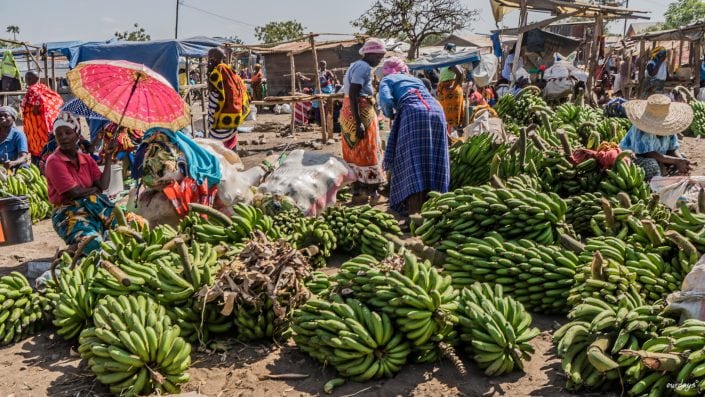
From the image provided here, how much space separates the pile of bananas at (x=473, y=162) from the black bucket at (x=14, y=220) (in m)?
4.35

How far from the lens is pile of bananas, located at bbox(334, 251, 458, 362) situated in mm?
3293

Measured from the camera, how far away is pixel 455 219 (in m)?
4.42

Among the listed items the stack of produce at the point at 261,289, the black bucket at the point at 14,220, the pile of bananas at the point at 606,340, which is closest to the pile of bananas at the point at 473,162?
the stack of produce at the point at 261,289

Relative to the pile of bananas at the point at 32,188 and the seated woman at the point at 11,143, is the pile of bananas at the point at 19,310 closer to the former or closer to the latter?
the pile of bananas at the point at 32,188

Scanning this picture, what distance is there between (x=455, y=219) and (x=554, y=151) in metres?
1.80

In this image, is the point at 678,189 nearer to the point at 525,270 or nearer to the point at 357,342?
the point at 525,270

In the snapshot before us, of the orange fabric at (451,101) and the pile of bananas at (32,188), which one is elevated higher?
the orange fabric at (451,101)

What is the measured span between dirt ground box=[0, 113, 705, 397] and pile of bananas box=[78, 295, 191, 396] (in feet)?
0.59

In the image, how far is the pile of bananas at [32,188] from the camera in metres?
7.42

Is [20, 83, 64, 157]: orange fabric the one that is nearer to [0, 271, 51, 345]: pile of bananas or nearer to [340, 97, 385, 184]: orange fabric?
[340, 97, 385, 184]: orange fabric

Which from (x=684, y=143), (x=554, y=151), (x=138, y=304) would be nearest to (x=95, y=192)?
(x=138, y=304)

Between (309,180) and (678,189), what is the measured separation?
3156 mm

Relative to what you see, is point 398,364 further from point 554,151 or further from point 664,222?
point 554,151

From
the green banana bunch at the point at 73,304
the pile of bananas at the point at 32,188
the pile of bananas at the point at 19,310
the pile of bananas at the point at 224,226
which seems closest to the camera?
the green banana bunch at the point at 73,304
